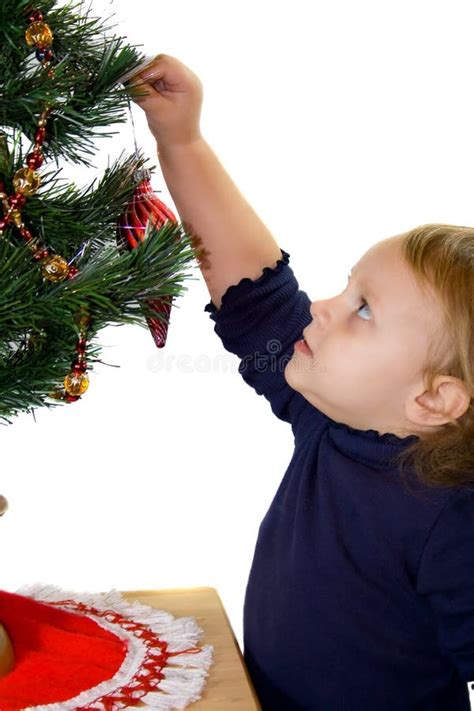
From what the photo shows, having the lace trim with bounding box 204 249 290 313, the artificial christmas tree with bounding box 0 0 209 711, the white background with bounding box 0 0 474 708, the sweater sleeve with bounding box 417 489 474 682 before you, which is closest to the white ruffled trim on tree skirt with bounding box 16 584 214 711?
the artificial christmas tree with bounding box 0 0 209 711

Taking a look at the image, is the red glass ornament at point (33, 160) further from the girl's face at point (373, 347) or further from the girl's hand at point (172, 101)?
the girl's face at point (373, 347)

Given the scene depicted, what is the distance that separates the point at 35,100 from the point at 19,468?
0.86 meters

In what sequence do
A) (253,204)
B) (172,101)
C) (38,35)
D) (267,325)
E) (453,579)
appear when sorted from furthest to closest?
(253,204) < (267,325) < (172,101) < (453,579) < (38,35)

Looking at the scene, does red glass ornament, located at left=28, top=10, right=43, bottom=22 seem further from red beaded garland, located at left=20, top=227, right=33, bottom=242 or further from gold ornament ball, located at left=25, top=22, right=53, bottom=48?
red beaded garland, located at left=20, top=227, right=33, bottom=242

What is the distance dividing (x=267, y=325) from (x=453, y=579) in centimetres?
32

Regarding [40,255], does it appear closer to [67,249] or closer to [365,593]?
[67,249]

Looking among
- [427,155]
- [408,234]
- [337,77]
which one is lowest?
[408,234]

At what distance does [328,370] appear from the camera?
0.87 m

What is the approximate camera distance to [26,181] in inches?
26.1

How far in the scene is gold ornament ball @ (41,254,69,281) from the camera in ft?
2.21

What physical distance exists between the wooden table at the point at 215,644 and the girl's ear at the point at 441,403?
0.25 m

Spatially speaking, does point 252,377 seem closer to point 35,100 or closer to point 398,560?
point 398,560

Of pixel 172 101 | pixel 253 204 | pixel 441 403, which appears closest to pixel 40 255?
pixel 172 101

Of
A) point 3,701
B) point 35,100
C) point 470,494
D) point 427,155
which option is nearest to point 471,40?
point 427,155
